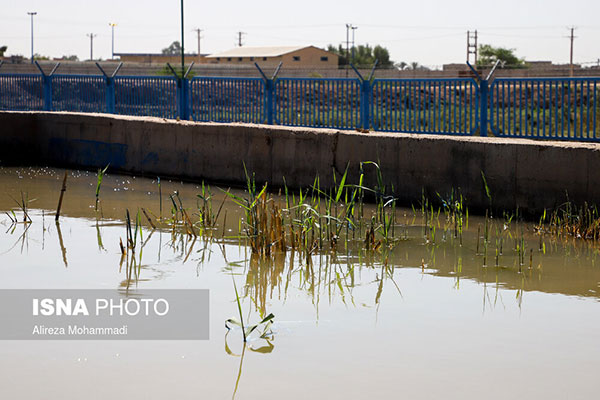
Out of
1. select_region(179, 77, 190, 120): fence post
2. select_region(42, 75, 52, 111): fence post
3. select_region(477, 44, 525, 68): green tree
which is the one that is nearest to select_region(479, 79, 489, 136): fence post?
select_region(179, 77, 190, 120): fence post

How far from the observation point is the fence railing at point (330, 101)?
38.7 feet

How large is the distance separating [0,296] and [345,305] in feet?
7.26

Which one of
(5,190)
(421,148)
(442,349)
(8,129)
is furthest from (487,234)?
(8,129)

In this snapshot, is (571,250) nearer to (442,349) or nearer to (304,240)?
(304,240)

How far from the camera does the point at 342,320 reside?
5793mm

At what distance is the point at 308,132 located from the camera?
12.4m

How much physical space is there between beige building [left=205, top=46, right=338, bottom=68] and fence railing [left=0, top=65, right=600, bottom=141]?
282 ft

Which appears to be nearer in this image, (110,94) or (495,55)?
(110,94)

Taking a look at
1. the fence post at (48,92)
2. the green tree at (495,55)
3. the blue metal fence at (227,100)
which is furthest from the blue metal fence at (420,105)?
the green tree at (495,55)

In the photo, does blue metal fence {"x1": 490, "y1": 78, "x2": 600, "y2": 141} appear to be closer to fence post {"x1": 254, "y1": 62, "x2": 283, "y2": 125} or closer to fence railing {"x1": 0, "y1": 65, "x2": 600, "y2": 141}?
fence railing {"x1": 0, "y1": 65, "x2": 600, "y2": 141}

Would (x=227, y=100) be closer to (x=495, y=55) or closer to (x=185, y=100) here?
(x=185, y=100)

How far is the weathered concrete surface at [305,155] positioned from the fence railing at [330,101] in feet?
2.93

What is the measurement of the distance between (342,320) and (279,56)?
100280 millimetres

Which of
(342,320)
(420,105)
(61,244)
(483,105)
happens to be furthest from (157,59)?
(342,320)
